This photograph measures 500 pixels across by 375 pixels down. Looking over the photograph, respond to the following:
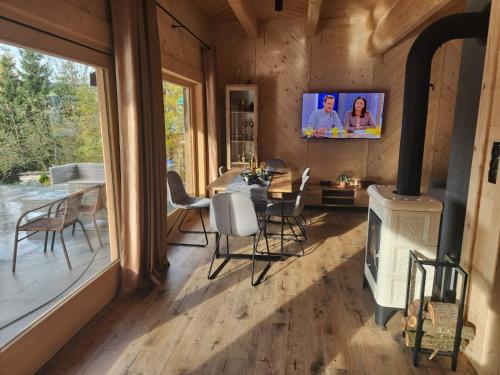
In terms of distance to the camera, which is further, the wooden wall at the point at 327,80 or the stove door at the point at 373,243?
the wooden wall at the point at 327,80

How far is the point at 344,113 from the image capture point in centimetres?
547

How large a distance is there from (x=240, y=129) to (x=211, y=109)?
0.72m

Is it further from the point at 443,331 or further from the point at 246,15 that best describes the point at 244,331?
the point at 246,15

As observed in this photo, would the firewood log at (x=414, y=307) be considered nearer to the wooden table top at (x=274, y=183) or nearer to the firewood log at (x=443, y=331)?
the firewood log at (x=443, y=331)

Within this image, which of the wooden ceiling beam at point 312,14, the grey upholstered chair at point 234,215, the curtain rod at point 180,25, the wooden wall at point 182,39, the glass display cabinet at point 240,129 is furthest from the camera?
the glass display cabinet at point 240,129

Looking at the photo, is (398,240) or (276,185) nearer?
(398,240)

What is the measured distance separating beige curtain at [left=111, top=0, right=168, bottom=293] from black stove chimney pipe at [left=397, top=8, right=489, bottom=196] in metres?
1.98

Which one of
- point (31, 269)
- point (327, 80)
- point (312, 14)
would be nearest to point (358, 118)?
point (327, 80)

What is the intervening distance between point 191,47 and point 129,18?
7.54ft

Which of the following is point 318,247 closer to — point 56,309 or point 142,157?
point 142,157

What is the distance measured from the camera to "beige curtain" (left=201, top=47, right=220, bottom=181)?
204 inches

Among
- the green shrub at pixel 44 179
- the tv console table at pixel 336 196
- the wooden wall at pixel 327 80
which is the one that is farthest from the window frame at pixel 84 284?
the tv console table at pixel 336 196

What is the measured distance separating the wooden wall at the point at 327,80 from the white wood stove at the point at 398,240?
130 inches

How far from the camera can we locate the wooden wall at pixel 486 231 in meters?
1.90
